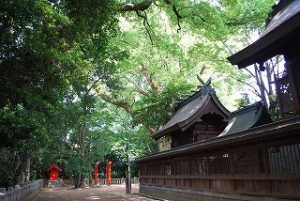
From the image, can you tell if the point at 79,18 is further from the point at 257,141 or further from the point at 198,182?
the point at 198,182

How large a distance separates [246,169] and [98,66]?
21319mm

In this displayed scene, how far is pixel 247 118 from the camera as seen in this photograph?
2041 centimetres

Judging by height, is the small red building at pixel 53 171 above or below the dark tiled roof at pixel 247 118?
below

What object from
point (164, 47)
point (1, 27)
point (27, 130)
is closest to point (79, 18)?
point (1, 27)

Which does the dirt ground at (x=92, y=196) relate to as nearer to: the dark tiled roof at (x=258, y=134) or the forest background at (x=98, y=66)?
the forest background at (x=98, y=66)

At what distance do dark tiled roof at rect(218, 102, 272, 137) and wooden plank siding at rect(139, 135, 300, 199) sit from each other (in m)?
3.66

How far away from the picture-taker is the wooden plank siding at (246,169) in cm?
1031

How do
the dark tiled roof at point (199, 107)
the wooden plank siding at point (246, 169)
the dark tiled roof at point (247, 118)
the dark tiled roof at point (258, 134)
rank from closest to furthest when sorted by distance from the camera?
the dark tiled roof at point (258, 134), the wooden plank siding at point (246, 169), the dark tiled roof at point (247, 118), the dark tiled roof at point (199, 107)

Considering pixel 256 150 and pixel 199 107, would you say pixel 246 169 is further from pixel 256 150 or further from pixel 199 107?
pixel 199 107

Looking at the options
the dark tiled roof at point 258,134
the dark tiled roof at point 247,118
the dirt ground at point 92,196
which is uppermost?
the dark tiled roof at point 247,118

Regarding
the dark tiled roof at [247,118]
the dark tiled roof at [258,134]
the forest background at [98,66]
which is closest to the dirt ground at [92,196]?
the forest background at [98,66]

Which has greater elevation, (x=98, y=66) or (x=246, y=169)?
(x=98, y=66)

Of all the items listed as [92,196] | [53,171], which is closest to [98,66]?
[92,196]

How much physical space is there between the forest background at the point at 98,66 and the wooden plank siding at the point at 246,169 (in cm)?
744
